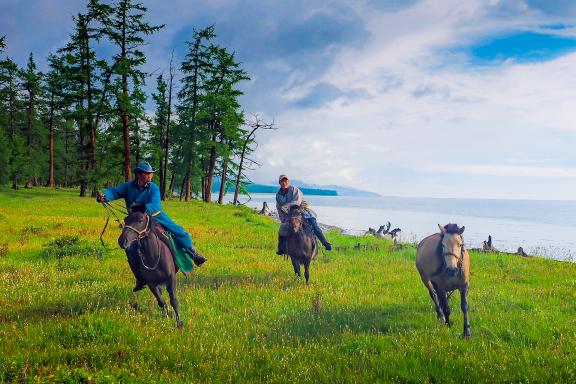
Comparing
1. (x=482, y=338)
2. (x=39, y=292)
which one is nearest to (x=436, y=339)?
(x=482, y=338)

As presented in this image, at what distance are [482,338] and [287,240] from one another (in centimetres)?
673

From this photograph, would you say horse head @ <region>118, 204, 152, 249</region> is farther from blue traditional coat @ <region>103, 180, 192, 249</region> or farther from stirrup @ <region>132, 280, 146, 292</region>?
stirrup @ <region>132, 280, 146, 292</region>

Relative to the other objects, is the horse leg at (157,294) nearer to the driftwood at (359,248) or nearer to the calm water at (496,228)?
the driftwood at (359,248)

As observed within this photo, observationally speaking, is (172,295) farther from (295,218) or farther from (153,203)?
(295,218)

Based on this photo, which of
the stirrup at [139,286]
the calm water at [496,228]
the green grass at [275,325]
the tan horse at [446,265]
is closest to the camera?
the green grass at [275,325]

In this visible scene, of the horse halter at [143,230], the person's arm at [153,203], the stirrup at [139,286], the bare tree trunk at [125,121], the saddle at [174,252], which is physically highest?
the bare tree trunk at [125,121]

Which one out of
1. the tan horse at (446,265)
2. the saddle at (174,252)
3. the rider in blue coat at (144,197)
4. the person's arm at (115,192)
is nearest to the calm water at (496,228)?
the tan horse at (446,265)

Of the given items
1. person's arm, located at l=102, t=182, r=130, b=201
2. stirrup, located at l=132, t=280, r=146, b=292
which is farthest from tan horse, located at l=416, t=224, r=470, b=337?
person's arm, located at l=102, t=182, r=130, b=201

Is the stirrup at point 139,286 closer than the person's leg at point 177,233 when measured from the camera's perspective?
Yes

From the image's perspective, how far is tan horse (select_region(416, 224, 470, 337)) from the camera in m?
7.47

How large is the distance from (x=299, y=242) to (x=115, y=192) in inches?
232

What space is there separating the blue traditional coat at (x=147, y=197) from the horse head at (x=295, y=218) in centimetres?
405

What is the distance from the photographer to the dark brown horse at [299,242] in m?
12.5

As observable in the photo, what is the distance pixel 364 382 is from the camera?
18.0 ft
